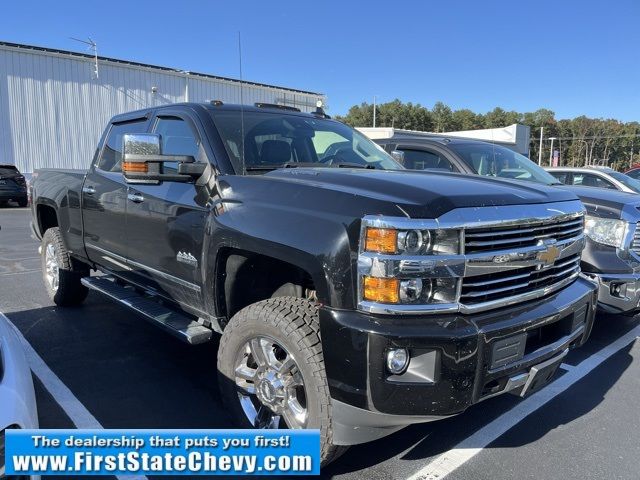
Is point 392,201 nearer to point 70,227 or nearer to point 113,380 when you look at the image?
point 113,380

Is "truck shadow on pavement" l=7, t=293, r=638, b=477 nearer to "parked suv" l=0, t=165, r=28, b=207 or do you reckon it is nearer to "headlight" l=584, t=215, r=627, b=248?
"headlight" l=584, t=215, r=627, b=248

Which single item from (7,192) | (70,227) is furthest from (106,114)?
(70,227)

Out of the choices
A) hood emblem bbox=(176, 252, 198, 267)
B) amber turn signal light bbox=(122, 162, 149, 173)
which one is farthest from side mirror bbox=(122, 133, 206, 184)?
hood emblem bbox=(176, 252, 198, 267)

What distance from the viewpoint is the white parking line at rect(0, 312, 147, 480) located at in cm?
320

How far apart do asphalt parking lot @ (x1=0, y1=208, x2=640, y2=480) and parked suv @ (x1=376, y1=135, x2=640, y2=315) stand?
599mm

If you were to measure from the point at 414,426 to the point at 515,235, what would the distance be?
1.47 meters

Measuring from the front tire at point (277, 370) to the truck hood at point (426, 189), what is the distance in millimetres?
659

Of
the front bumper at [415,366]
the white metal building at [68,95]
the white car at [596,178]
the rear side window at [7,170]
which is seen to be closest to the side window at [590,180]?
the white car at [596,178]

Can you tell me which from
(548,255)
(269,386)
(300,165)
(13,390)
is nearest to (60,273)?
(300,165)

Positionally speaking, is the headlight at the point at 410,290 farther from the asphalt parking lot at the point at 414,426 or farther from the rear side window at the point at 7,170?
the rear side window at the point at 7,170

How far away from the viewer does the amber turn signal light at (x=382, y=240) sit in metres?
2.25

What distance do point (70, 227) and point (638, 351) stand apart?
5.59 metres

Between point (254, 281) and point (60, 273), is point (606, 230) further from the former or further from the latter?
point (60, 273)

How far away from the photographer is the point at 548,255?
8.96 ft
